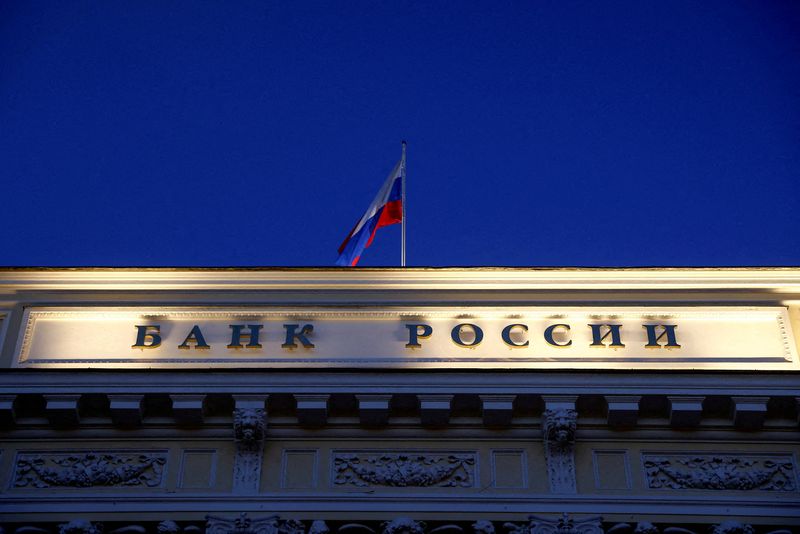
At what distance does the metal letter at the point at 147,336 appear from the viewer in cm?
2259

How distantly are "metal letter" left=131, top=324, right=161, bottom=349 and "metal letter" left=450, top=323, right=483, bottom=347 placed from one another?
436cm

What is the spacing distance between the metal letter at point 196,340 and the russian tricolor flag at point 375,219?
4053mm

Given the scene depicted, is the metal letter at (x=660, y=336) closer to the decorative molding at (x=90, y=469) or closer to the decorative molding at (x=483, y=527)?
the decorative molding at (x=483, y=527)

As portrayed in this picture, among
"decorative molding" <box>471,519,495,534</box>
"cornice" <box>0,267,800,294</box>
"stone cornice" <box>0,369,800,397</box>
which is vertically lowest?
"decorative molding" <box>471,519,495,534</box>

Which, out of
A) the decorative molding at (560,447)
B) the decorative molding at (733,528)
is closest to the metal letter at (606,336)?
the decorative molding at (560,447)

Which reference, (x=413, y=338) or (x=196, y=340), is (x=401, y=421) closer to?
(x=413, y=338)

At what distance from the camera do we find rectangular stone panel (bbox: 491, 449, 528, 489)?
820 inches

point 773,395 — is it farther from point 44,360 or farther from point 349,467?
point 44,360

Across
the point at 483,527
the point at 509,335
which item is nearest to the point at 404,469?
the point at 483,527

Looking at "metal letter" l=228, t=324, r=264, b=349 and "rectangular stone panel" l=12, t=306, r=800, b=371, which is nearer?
"rectangular stone panel" l=12, t=306, r=800, b=371

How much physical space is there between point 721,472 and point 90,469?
8.61 metres

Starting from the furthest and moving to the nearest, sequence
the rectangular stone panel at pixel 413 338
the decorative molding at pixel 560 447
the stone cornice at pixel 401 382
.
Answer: the rectangular stone panel at pixel 413 338 < the stone cornice at pixel 401 382 < the decorative molding at pixel 560 447

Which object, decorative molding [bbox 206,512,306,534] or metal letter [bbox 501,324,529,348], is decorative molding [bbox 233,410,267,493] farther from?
metal letter [bbox 501,324,529,348]

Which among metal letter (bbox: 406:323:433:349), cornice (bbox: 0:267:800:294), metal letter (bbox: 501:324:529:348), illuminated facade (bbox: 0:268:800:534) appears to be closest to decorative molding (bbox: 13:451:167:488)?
illuminated facade (bbox: 0:268:800:534)
